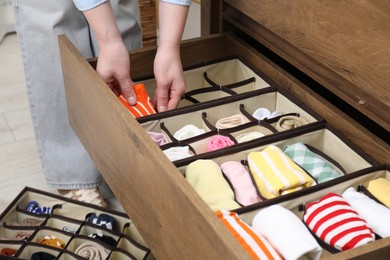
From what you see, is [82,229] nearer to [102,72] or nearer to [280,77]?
[102,72]

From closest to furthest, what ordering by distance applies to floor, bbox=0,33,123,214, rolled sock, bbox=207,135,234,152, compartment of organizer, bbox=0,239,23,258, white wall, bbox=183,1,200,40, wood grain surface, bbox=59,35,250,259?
wood grain surface, bbox=59,35,250,259 → rolled sock, bbox=207,135,234,152 → compartment of organizer, bbox=0,239,23,258 → floor, bbox=0,33,123,214 → white wall, bbox=183,1,200,40

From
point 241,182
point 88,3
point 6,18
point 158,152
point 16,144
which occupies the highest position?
point 88,3

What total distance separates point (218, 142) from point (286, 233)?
30 centimetres

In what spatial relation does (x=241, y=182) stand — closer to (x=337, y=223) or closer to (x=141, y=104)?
(x=337, y=223)

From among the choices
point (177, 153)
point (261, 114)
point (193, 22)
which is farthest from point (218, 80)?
point (193, 22)

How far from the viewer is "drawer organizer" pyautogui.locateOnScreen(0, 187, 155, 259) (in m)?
1.16

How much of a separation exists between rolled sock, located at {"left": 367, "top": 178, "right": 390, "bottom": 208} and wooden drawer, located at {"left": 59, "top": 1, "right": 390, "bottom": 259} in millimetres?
49

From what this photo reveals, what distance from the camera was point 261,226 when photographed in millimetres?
735

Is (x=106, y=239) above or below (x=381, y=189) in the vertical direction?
below

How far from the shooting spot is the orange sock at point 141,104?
1071mm

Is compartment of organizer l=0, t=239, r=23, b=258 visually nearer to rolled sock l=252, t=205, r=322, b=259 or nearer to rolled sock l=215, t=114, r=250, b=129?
rolled sock l=215, t=114, r=250, b=129

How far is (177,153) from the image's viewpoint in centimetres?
94

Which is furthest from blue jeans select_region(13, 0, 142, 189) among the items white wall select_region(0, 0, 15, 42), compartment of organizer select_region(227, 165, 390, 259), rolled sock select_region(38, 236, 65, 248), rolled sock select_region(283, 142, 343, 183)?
white wall select_region(0, 0, 15, 42)

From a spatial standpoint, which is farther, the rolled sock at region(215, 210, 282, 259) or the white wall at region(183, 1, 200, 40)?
the white wall at region(183, 1, 200, 40)
